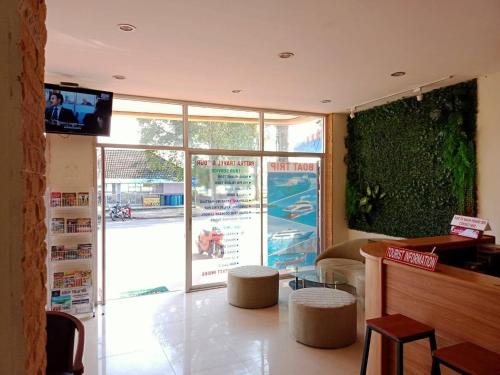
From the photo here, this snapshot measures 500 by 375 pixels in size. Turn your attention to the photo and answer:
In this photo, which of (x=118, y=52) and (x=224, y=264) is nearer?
(x=118, y=52)

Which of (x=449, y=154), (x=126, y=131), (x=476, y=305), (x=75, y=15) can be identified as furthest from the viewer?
(x=126, y=131)

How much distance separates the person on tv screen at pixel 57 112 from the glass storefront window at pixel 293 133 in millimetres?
3100

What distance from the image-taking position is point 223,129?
18.7 feet

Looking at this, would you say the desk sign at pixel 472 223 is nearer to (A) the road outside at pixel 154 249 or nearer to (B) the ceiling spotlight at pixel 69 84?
(A) the road outside at pixel 154 249

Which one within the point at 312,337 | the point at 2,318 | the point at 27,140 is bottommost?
the point at 312,337

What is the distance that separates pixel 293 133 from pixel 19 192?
19.7 ft

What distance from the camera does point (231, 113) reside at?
583 centimetres

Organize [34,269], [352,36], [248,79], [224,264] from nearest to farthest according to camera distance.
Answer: [34,269] → [352,36] → [248,79] → [224,264]

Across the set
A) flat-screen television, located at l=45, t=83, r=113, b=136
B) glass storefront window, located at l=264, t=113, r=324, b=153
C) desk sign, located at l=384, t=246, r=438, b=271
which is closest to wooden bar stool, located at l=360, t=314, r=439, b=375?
desk sign, located at l=384, t=246, r=438, b=271

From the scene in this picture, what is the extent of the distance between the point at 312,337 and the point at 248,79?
9.98 feet

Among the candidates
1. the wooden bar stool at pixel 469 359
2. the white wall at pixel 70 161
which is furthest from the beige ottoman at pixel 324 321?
the white wall at pixel 70 161

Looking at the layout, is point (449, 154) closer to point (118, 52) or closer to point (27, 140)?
point (118, 52)

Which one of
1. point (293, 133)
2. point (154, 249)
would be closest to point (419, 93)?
point (293, 133)

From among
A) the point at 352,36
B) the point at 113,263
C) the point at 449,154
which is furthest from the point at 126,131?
the point at 449,154
